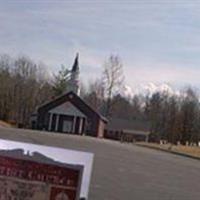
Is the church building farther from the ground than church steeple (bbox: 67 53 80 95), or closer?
closer

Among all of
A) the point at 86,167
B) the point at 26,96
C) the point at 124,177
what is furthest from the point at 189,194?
the point at 26,96

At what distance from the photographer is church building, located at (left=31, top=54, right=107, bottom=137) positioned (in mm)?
99750

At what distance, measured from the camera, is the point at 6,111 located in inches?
4892

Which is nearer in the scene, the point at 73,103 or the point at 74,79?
the point at 73,103

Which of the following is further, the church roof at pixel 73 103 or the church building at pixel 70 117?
the church roof at pixel 73 103

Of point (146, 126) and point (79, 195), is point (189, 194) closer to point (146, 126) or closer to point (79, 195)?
point (79, 195)

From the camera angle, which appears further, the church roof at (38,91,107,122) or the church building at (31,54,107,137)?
the church roof at (38,91,107,122)

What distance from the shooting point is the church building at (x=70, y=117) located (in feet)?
327

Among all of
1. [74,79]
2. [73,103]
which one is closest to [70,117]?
[73,103]

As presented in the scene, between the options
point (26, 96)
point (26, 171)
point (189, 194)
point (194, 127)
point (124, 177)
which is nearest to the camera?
point (26, 171)

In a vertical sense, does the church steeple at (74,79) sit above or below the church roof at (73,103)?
above

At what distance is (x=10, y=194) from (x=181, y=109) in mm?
122773

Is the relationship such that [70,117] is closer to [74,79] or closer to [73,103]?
[73,103]

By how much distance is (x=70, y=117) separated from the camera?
99750 mm
